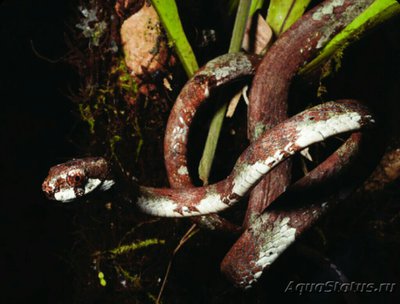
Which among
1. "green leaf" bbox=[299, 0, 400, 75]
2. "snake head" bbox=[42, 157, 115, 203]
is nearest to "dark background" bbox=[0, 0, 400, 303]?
"green leaf" bbox=[299, 0, 400, 75]

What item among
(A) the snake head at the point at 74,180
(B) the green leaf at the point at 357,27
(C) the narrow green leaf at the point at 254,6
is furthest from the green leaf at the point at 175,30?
(A) the snake head at the point at 74,180

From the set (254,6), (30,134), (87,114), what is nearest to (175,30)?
(254,6)

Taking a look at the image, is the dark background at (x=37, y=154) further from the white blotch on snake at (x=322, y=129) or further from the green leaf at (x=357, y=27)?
the white blotch on snake at (x=322, y=129)

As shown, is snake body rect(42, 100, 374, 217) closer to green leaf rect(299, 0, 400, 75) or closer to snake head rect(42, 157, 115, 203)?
snake head rect(42, 157, 115, 203)

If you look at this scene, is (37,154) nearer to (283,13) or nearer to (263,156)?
(263,156)

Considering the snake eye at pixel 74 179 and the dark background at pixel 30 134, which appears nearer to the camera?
the snake eye at pixel 74 179

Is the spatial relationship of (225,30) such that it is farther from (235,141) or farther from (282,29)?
(235,141)
